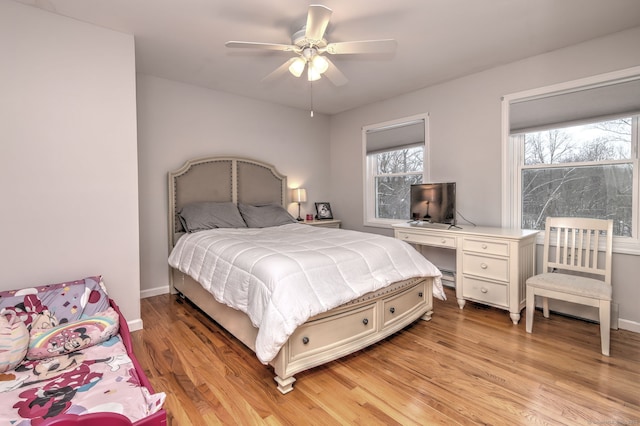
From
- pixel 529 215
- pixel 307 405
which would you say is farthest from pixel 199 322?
pixel 529 215

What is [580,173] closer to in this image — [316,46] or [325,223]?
[316,46]

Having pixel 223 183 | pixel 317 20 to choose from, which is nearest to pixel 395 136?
pixel 223 183

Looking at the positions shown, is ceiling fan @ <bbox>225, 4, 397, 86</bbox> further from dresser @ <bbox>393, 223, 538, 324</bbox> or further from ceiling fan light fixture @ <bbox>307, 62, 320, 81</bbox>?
dresser @ <bbox>393, 223, 538, 324</bbox>

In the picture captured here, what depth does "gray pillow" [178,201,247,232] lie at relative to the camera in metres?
3.56

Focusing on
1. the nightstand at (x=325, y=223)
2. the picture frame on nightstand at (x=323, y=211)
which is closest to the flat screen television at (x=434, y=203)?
the nightstand at (x=325, y=223)

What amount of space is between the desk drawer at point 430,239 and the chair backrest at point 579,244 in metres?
0.83

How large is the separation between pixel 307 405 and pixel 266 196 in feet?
10.3

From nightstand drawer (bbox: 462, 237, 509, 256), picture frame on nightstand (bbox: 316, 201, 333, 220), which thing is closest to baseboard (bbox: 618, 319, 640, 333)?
nightstand drawer (bbox: 462, 237, 509, 256)

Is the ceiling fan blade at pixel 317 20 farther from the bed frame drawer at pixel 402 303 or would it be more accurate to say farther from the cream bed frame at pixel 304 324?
the bed frame drawer at pixel 402 303

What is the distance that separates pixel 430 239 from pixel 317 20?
2.49 m

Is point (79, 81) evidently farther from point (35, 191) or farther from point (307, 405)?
point (307, 405)

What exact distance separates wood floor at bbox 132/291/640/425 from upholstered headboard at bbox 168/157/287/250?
1547 mm

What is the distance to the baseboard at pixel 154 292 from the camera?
3.60 m

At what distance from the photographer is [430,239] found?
3.52 m
